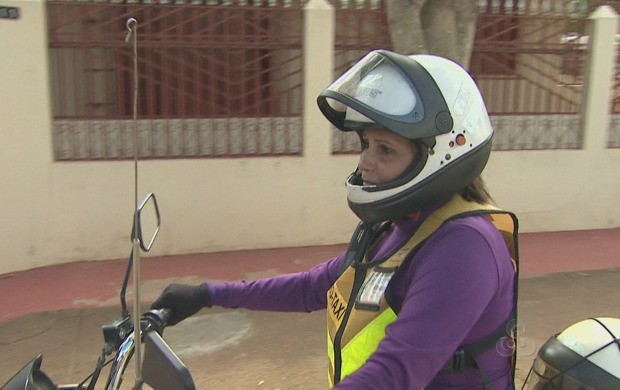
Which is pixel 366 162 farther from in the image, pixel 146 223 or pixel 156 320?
pixel 156 320

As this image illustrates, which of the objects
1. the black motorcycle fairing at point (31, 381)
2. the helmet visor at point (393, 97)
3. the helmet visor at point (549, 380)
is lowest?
the helmet visor at point (549, 380)

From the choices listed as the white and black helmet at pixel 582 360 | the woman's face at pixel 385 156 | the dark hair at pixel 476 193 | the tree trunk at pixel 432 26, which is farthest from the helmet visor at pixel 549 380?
the tree trunk at pixel 432 26

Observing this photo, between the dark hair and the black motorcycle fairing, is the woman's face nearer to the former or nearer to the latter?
the dark hair

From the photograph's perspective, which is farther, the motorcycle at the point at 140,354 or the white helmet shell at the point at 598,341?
the white helmet shell at the point at 598,341

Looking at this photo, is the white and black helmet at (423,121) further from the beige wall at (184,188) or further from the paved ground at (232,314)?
the beige wall at (184,188)

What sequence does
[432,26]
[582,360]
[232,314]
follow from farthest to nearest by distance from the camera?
[232,314]
[432,26]
[582,360]

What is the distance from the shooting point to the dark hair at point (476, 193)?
177 centimetres

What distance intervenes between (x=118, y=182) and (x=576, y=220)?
15.9 feet

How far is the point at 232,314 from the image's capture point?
16.0ft

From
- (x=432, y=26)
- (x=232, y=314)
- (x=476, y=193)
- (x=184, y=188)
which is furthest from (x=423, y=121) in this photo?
(x=184, y=188)

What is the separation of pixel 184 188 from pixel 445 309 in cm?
480

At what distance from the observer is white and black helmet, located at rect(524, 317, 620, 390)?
5.81 ft

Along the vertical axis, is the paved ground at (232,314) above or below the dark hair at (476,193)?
below

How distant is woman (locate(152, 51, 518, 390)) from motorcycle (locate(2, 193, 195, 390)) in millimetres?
395
